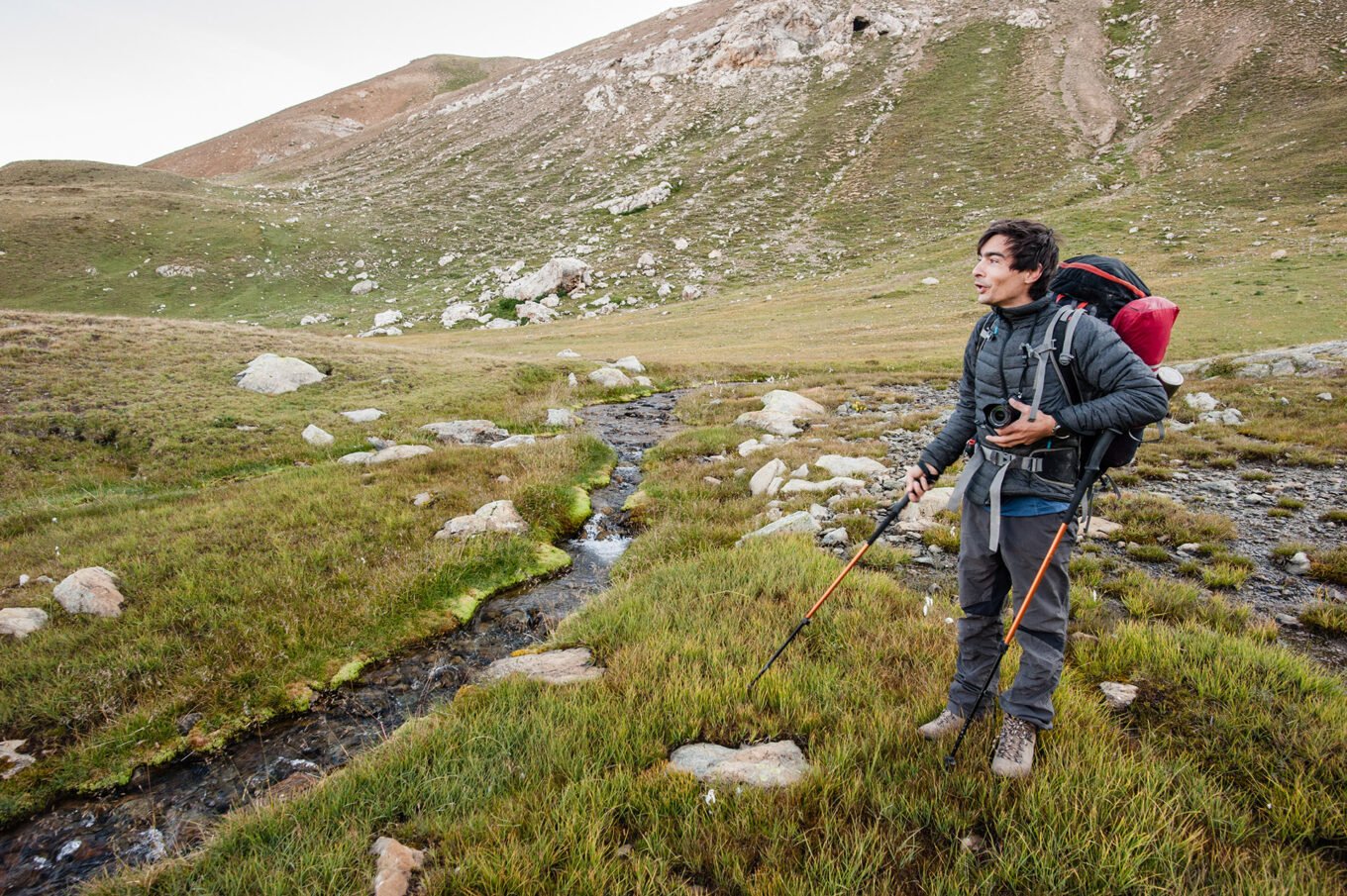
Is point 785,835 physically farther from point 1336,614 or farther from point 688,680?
point 1336,614

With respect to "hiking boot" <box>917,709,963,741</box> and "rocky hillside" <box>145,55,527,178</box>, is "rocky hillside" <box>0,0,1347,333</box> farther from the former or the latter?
"rocky hillside" <box>145,55,527,178</box>

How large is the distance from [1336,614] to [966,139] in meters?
85.2

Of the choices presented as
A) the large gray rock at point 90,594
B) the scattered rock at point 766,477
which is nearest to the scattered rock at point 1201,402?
the scattered rock at point 766,477

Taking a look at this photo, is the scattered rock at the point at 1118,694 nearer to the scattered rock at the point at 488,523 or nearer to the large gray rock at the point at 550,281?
the scattered rock at the point at 488,523

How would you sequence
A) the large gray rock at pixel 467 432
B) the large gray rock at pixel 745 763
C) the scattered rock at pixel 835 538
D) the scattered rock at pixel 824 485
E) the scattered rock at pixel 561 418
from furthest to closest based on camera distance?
the scattered rock at pixel 561 418
the large gray rock at pixel 467 432
the scattered rock at pixel 824 485
the scattered rock at pixel 835 538
the large gray rock at pixel 745 763

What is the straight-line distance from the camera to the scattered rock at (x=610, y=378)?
24203 millimetres

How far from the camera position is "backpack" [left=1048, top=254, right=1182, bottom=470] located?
11.1ft

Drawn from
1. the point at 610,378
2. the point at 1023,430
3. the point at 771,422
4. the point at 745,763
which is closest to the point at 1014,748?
the point at 745,763

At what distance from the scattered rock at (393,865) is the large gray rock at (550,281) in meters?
55.1

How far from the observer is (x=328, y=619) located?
7.12 m

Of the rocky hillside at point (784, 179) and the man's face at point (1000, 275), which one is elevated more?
the rocky hillside at point (784, 179)

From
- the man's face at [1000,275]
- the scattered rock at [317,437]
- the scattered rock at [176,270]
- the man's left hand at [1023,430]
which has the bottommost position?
the scattered rock at [317,437]

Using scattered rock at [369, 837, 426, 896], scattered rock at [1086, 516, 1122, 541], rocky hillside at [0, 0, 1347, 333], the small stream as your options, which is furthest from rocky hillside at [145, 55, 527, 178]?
scattered rock at [369, 837, 426, 896]

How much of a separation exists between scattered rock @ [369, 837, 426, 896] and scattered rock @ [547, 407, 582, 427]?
599 inches
